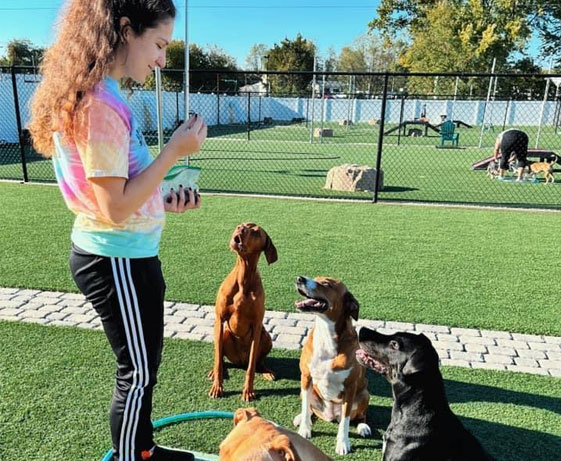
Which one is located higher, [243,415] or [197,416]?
[243,415]

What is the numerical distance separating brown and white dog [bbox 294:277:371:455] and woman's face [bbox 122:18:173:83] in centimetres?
164

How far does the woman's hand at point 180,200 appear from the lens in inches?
90.1

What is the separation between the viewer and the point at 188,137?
1.91 meters

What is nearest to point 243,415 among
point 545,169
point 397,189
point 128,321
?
point 128,321

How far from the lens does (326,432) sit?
324cm

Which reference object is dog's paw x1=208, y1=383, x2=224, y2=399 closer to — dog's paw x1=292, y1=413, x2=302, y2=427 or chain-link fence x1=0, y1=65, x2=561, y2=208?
dog's paw x1=292, y1=413, x2=302, y2=427

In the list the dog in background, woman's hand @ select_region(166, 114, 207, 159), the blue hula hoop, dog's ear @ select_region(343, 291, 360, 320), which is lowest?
the blue hula hoop

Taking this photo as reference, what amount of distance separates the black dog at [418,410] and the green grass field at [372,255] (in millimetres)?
2199

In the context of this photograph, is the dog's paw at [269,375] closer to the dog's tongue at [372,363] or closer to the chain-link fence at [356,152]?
the dog's tongue at [372,363]

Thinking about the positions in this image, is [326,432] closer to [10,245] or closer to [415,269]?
[415,269]

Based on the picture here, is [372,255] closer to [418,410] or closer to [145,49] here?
[418,410]

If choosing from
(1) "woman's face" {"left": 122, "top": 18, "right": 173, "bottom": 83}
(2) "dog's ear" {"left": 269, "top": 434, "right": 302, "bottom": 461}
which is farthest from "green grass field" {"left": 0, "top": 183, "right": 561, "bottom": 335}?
(1) "woman's face" {"left": 122, "top": 18, "right": 173, "bottom": 83}

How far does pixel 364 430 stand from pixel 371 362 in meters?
0.71

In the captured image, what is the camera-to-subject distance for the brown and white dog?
300 cm
